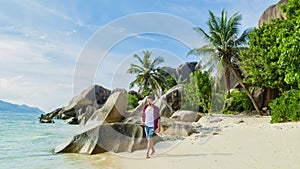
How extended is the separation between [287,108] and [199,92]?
12.8 metres

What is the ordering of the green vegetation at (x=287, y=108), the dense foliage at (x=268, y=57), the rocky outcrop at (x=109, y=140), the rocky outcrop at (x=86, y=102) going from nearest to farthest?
the rocky outcrop at (x=109, y=140) < the green vegetation at (x=287, y=108) < the dense foliage at (x=268, y=57) < the rocky outcrop at (x=86, y=102)

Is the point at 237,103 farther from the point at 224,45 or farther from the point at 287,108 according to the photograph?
the point at 287,108

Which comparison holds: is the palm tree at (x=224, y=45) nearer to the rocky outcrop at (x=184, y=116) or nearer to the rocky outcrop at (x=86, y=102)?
the rocky outcrop at (x=184, y=116)

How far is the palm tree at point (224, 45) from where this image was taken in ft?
88.2

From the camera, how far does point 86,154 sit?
8234 mm

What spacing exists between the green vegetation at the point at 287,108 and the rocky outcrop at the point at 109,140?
7.53 metres

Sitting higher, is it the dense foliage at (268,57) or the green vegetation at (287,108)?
the dense foliage at (268,57)

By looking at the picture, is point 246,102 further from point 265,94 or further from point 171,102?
point 171,102

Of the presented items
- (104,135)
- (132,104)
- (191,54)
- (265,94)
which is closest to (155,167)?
(104,135)

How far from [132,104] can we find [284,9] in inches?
1063

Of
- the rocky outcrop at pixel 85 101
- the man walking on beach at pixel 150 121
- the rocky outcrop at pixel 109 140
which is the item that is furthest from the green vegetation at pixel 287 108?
the rocky outcrop at pixel 85 101

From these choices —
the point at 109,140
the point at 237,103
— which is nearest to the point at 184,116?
the point at 237,103

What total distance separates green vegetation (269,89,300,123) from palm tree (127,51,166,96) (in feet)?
78.7

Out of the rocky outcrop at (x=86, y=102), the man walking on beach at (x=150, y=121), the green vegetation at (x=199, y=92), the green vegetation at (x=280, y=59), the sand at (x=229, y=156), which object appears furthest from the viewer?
the rocky outcrop at (x=86, y=102)
